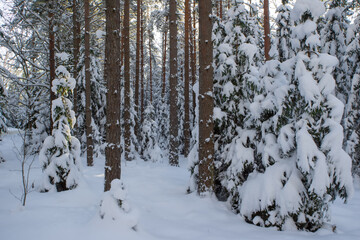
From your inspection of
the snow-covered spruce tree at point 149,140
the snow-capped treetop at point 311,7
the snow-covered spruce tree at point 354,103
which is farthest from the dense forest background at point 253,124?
the snow-covered spruce tree at point 149,140

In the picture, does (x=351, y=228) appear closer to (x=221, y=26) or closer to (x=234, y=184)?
(x=234, y=184)

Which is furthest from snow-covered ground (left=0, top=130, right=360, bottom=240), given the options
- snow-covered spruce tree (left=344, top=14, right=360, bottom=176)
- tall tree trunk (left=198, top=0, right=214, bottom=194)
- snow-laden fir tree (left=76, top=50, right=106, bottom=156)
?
snow-laden fir tree (left=76, top=50, right=106, bottom=156)

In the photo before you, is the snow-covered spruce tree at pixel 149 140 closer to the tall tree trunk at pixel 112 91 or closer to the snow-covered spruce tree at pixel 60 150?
the snow-covered spruce tree at pixel 60 150

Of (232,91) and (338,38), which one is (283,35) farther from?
(338,38)

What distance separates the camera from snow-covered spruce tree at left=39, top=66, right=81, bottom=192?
7.36 metres

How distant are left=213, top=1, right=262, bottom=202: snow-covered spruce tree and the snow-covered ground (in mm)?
1201

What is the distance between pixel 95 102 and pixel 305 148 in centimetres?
1466

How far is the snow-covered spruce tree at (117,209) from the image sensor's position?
4523 millimetres

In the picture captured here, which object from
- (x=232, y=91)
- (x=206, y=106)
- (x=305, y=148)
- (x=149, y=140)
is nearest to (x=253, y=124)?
(x=232, y=91)

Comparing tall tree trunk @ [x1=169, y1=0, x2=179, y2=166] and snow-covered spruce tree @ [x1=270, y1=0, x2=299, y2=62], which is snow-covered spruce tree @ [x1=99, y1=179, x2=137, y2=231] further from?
tall tree trunk @ [x1=169, y1=0, x2=179, y2=166]

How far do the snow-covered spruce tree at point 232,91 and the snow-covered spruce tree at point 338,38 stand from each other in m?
7.00

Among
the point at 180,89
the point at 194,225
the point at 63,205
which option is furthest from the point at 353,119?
the point at 180,89

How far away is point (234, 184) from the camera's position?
6324 mm

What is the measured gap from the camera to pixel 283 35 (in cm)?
594
